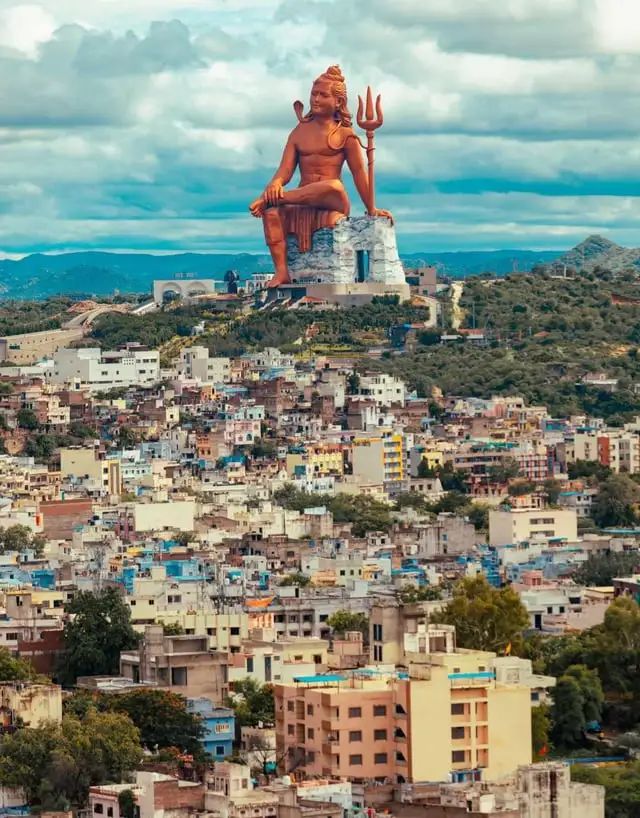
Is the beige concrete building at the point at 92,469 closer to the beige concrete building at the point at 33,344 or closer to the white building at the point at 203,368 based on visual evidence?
the white building at the point at 203,368

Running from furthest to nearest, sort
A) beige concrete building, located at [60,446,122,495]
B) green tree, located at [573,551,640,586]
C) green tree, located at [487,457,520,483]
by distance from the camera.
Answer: green tree, located at [487,457,520,483] < beige concrete building, located at [60,446,122,495] < green tree, located at [573,551,640,586]

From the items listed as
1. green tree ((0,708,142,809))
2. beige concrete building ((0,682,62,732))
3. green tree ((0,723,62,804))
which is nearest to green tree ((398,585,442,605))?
beige concrete building ((0,682,62,732))

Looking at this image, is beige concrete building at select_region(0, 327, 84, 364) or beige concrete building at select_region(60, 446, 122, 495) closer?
beige concrete building at select_region(60, 446, 122, 495)

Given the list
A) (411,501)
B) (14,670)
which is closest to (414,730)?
(14,670)

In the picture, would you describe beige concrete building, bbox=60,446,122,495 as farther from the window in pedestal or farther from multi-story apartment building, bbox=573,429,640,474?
the window in pedestal

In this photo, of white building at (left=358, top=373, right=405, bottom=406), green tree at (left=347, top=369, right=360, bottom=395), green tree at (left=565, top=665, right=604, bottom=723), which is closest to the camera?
green tree at (left=565, top=665, right=604, bottom=723)

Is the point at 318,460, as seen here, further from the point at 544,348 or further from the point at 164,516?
the point at 544,348
